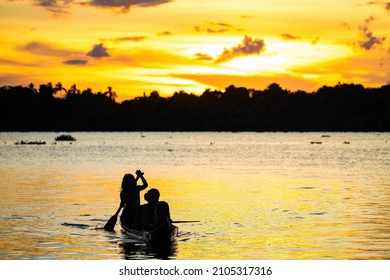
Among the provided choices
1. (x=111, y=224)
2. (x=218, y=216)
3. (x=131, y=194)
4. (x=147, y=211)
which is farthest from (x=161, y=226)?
(x=218, y=216)

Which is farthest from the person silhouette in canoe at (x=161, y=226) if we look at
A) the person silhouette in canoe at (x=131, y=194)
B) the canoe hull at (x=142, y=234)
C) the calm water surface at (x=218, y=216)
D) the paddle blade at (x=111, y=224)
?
the paddle blade at (x=111, y=224)

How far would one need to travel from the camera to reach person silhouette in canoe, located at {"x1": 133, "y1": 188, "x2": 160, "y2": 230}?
2667 cm

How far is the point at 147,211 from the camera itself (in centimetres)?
2720

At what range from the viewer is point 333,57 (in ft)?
195

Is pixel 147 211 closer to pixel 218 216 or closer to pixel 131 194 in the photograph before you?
pixel 131 194

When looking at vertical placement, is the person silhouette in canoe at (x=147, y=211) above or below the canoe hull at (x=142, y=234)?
above

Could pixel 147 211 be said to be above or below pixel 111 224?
above

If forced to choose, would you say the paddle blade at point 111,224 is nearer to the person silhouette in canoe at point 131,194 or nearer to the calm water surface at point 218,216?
the calm water surface at point 218,216

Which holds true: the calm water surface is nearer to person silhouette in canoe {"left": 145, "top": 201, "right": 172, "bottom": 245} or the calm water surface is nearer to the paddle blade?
the paddle blade

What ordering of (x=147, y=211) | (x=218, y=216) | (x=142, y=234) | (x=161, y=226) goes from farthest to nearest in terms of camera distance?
(x=218, y=216)
(x=142, y=234)
(x=147, y=211)
(x=161, y=226)

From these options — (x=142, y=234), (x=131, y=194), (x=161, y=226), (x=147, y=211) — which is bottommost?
(x=142, y=234)

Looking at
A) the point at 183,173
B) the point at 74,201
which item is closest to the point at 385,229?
the point at 74,201

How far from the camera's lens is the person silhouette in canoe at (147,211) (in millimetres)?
26672
